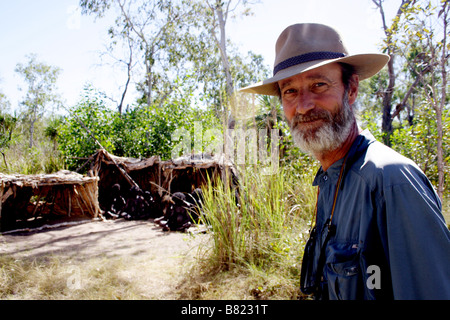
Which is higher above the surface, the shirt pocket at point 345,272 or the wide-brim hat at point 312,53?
the wide-brim hat at point 312,53

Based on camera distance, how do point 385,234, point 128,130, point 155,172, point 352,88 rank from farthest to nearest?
point 128,130 < point 155,172 < point 352,88 < point 385,234

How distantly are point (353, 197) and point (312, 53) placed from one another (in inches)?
30.9

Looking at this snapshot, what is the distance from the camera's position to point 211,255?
13.4 feet

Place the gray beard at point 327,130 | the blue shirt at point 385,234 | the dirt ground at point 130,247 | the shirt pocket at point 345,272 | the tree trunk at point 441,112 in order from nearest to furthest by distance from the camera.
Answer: the blue shirt at point 385,234, the shirt pocket at point 345,272, the gray beard at point 327,130, the tree trunk at point 441,112, the dirt ground at point 130,247

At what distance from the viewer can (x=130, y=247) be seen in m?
5.88

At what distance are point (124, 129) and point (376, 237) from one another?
12.7 metres

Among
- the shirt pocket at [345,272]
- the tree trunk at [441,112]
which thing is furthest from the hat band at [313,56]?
the tree trunk at [441,112]

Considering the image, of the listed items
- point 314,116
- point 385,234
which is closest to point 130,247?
point 314,116

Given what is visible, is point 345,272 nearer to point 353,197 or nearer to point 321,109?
point 353,197

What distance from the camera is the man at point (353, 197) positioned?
2.92 ft

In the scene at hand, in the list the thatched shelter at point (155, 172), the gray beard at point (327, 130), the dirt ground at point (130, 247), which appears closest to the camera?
the gray beard at point (327, 130)

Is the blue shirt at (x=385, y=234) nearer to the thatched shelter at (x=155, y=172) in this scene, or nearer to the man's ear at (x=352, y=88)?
the man's ear at (x=352, y=88)
